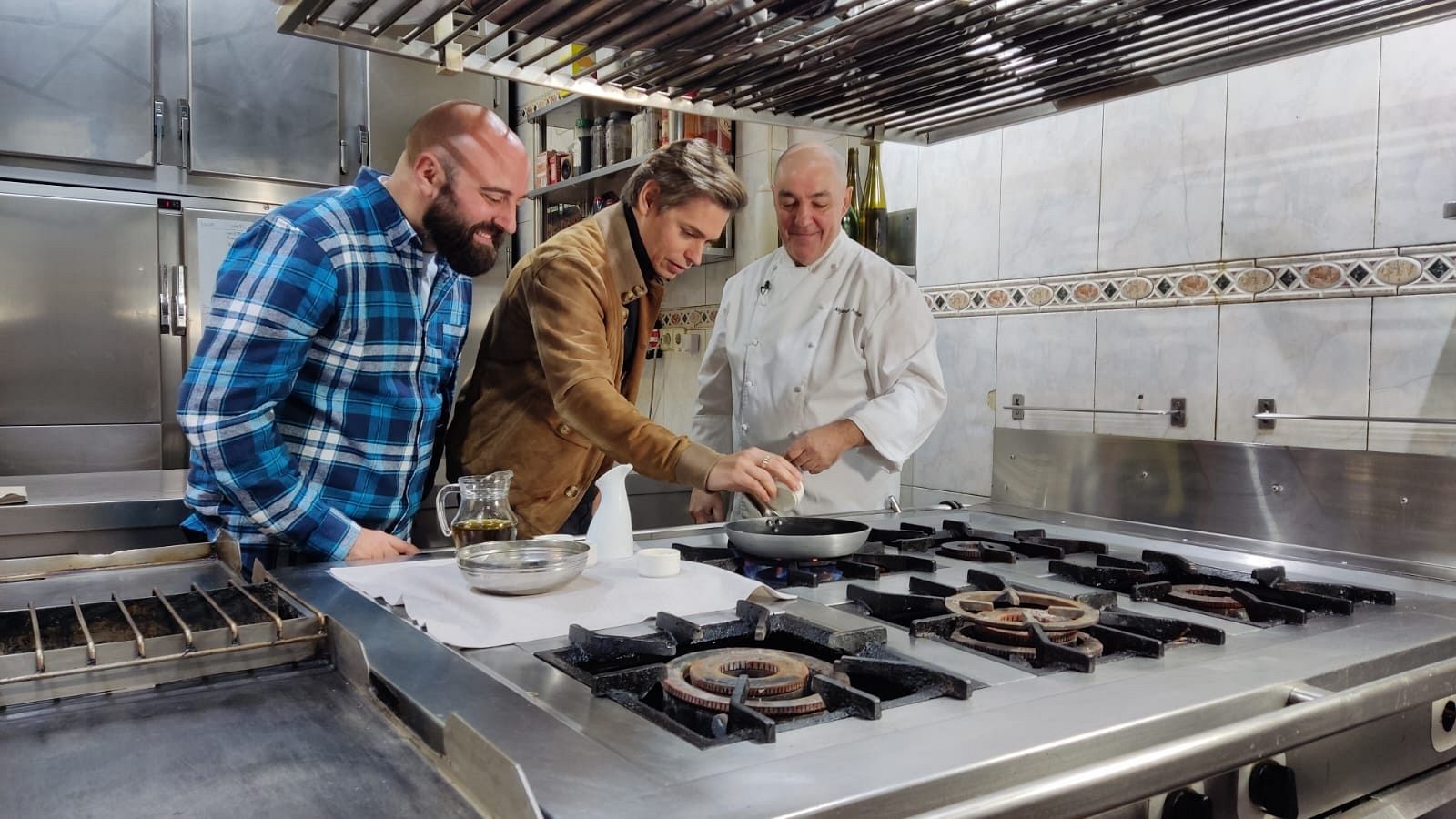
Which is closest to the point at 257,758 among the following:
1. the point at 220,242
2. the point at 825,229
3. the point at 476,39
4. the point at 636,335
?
the point at 476,39

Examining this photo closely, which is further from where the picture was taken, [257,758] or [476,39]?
[476,39]

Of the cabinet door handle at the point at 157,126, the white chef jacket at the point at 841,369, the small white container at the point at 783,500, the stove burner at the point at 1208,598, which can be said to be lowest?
the stove burner at the point at 1208,598

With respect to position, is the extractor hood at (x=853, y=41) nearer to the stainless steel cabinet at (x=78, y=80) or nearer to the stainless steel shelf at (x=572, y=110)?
the stainless steel shelf at (x=572, y=110)

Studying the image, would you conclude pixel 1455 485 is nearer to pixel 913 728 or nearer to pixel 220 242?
pixel 913 728

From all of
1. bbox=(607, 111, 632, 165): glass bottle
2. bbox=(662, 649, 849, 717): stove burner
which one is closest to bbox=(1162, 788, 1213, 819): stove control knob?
bbox=(662, 649, 849, 717): stove burner

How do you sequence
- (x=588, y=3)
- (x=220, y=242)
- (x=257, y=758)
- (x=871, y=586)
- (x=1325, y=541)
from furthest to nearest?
(x=220, y=242), (x=1325, y=541), (x=871, y=586), (x=588, y=3), (x=257, y=758)

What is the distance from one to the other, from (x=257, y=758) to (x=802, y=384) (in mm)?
1816

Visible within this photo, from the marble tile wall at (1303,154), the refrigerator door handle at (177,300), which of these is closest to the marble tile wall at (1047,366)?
the marble tile wall at (1303,154)

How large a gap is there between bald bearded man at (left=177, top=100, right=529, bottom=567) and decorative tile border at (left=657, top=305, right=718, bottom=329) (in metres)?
1.97

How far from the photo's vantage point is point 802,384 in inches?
95.3

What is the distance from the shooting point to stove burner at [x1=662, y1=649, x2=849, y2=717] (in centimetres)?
83

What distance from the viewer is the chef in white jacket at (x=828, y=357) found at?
2.32 meters

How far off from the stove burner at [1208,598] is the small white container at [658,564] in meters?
0.65

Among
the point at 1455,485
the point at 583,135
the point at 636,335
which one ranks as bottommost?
the point at 1455,485
